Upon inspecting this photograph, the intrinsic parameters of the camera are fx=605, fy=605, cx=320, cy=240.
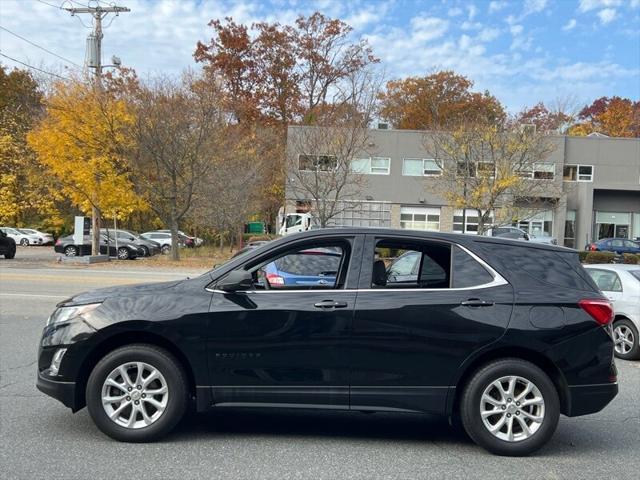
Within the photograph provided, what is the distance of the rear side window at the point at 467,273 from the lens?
490 cm

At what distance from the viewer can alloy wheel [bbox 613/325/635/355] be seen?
8.94m

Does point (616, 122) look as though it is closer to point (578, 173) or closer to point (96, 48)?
point (578, 173)

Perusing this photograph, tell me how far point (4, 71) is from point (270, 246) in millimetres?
54421

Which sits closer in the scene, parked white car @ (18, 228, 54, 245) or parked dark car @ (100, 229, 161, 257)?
parked dark car @ (100, 229, 161, 257)

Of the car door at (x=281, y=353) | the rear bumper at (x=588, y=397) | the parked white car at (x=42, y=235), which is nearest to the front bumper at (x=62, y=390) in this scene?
the car door at (x=281, y=353)

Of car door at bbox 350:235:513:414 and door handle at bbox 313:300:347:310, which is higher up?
door handle at bbox 313:300:347:310

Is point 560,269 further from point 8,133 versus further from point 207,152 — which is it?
point 8,133

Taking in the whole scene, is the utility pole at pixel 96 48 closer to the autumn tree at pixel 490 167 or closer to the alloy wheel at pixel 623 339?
the autumn tree at pixel 490 167

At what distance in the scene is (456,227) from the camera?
4372cm

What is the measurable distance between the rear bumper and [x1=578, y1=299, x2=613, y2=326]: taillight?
1.69ft

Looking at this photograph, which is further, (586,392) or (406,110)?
(406,110)

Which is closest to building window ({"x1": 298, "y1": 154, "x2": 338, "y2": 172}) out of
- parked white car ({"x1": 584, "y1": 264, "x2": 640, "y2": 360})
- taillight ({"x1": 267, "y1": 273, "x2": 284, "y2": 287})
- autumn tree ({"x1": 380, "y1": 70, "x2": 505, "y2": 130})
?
parked white car ({"x1": 584, "y1": 264, "x2": 640, "y2": 360})

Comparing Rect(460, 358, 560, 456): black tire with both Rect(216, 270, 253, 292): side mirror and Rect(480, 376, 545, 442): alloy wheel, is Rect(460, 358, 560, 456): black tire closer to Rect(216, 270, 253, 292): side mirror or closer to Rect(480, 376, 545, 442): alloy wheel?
Rect(480, 376, 545, 442): alloy wheel

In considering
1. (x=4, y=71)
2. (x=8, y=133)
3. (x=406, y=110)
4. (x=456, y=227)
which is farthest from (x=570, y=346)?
(x=406, y=110)
